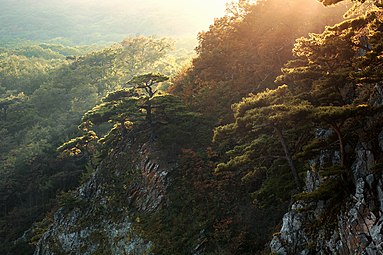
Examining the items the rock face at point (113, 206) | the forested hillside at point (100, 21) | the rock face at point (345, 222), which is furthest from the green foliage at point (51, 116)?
the forested hillside at point (100, 21)

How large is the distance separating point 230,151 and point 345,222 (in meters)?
5.27

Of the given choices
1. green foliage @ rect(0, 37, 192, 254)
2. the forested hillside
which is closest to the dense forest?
green foliage @ rect(0, 37, 192, 254)

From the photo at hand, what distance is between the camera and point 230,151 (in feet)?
46.1

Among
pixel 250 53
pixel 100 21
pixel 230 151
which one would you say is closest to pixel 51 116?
pixel 250 53

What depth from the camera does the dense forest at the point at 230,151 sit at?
1076 centimetres

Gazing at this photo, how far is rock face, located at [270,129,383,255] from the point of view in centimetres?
880

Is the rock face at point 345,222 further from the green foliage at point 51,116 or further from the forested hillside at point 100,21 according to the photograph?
the forested hillside at point 100,21

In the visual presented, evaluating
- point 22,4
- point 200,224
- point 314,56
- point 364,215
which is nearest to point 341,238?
point 364,215

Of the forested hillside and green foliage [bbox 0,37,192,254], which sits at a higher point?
green foliage [bbox 0,37,192,254]

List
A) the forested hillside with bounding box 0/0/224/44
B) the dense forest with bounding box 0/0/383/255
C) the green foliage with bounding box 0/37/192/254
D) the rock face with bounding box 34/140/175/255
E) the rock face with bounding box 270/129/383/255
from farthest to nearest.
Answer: the forested hillside with bounding box 0/0/224/44 → the green foliage with bounding box 0/37/192/254 → the rock face with bounding box 34/140/175/255 → the dense forest with bounding box 0/0/383/255 → the rock face with bounding box 270/129/383/255

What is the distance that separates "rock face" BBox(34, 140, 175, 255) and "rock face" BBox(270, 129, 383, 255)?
978 centimetres

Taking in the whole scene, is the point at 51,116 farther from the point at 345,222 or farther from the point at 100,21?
the point at 100,21

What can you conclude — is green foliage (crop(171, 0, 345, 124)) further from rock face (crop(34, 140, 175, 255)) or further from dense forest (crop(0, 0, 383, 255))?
rock face (crop(34, 140, 175, 255))

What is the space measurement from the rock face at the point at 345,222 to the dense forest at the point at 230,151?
0.18 feet
